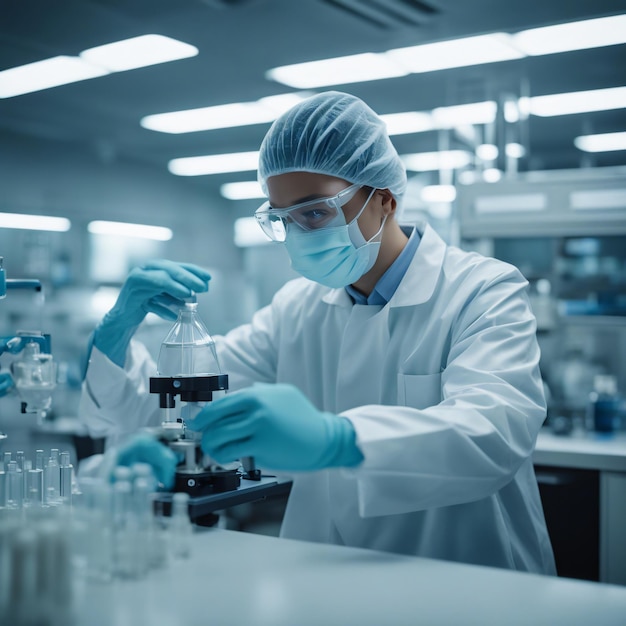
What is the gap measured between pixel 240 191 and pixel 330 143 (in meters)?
5.36

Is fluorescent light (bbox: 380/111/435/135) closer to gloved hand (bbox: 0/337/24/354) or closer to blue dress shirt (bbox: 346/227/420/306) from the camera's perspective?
blue dress shirt (bbox: 346/227/420/306)

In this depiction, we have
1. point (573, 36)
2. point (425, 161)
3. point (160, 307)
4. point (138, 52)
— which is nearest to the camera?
point (160, 307)

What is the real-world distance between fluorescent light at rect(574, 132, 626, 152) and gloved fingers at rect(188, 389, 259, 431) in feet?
16.3

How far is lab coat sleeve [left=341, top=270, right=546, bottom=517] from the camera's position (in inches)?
42.2

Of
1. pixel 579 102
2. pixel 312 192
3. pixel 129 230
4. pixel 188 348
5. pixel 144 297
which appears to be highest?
pixel 579 102

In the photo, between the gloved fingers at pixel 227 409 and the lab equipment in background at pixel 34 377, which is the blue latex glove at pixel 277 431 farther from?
the lab equipment in background at pixel 34 377

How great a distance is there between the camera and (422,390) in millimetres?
1448

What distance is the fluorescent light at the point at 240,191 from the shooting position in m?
6.57

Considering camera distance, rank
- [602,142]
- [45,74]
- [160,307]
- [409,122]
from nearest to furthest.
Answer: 1. [160,307]
2. [45,74]
3. [409,122]
4. [602,142]

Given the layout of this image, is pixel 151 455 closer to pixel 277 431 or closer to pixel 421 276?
pixel 277 431

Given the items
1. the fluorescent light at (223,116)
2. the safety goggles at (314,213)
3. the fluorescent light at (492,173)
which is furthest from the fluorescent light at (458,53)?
the safety goggles at (314,213)

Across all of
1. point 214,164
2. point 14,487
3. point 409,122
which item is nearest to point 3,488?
point 14,487

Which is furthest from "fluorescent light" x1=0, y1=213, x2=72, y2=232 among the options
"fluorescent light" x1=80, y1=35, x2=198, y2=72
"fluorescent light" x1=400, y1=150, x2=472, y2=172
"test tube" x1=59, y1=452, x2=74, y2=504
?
"test tube" x1=59, y1=452, x2=74, y2=504

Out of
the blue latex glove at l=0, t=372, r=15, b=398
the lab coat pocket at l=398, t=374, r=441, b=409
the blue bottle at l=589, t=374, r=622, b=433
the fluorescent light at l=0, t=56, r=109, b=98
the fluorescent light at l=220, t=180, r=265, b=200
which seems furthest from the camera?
the fluorescent light at l=220, t=180, r=265, b=200
